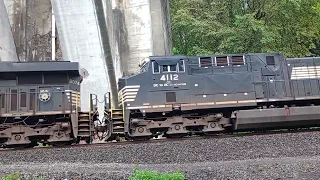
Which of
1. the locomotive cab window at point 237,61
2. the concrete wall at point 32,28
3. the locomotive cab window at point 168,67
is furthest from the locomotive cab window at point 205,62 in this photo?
the concrete wall at point 32,28

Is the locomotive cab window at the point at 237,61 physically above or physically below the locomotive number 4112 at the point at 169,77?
above

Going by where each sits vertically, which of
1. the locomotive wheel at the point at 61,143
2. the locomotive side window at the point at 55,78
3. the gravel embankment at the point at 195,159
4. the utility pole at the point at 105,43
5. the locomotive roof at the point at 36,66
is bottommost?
the gravel embankment at the point at 195,159

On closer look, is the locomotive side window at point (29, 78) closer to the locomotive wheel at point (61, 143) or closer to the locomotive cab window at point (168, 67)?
the locomotive wheel at point (61, 143)

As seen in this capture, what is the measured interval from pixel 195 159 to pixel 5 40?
1351 centimetres

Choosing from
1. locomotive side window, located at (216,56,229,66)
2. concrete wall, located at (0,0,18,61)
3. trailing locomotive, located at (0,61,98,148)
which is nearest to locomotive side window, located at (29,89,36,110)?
trailing locomotive, located at (0,61,98,148)

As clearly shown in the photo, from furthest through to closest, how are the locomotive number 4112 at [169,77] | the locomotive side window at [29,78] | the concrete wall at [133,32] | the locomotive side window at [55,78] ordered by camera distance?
the concrete wall at [133,32] < the locomotive number 4112 at [169,77] < the locomotive side window at [55,78] < the locomotive side window at [29,78]

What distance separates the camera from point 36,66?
11961mm

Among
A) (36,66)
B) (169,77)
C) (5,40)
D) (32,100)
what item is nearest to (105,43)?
(36,66)

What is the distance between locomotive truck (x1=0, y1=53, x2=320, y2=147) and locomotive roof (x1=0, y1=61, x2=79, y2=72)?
3 cm

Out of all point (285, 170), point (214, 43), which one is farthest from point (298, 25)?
point (285, 170)

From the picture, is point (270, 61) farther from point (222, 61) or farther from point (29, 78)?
point (29, 78)

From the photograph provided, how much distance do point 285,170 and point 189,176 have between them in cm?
172

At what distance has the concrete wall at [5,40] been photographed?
56.9 ft

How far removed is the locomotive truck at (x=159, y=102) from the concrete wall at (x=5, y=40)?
6137mm
